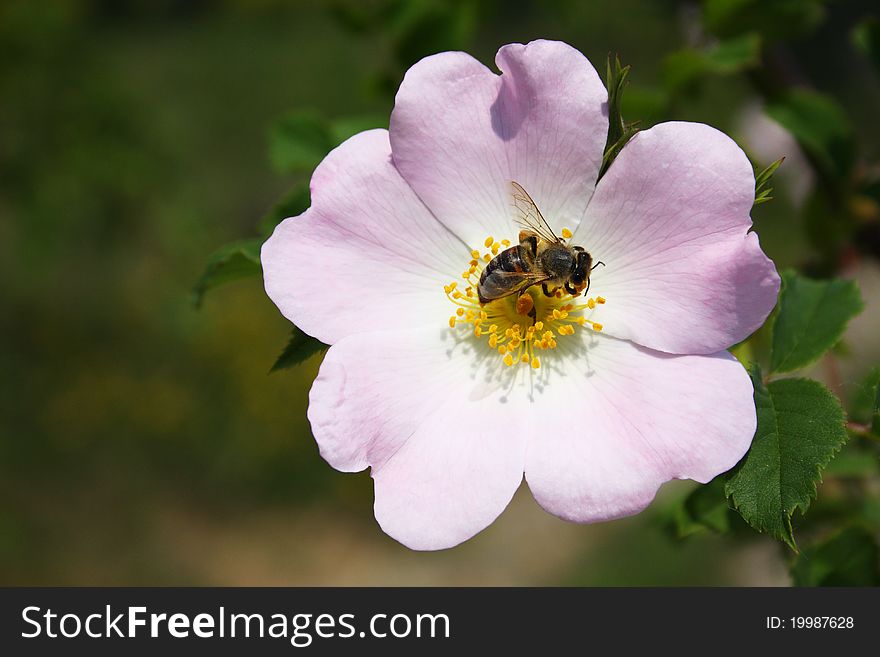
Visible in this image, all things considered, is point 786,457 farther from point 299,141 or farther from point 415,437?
point 299,141

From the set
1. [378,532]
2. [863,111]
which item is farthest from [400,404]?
[863,111]

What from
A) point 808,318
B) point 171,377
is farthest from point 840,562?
point 171,377

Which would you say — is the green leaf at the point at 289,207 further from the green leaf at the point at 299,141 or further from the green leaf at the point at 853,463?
the green leaf at the point at 853,463

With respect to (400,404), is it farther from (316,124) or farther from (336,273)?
(316,124)

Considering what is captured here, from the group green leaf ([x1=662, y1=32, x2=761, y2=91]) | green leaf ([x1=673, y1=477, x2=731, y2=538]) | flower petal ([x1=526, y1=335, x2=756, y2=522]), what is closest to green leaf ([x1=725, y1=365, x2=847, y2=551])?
flower petal ([x1=526, y1=335, x2=756, y2=522])

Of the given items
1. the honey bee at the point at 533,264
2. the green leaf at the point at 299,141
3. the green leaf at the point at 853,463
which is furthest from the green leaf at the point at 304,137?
the green leaf at the point at 853,463

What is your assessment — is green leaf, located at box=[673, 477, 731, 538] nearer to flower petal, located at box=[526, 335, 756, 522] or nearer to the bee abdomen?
flower petal, located at box=[526, 335, 756, 522]
